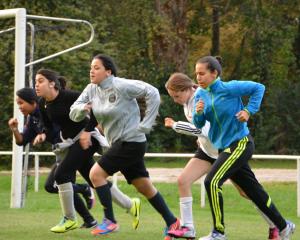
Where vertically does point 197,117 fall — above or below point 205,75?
below

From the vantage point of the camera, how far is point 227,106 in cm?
988

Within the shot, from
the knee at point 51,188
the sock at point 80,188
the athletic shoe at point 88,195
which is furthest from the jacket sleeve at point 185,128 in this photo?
the athletic shoe at point 88,195

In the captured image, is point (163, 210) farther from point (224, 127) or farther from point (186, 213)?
point (224, 127)

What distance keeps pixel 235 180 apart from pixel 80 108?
1.78 metres

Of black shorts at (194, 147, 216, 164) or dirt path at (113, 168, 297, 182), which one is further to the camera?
dirt path at (113, 168, 297, 182)

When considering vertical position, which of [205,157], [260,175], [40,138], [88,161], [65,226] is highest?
[40,138]

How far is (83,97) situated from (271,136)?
24.9 meters

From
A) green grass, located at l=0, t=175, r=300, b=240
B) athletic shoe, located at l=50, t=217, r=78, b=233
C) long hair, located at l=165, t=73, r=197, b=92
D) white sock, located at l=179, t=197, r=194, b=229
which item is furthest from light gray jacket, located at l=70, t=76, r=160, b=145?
athletic shoe, located at l=50, t=217, r=78, b=233

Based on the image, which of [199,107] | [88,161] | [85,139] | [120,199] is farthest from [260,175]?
[199,107]

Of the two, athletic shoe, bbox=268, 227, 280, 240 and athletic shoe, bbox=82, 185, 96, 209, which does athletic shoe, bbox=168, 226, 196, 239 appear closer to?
athletic shoe, bbox=268, 227, 280, 240

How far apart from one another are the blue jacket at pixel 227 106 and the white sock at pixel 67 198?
1.91 metres

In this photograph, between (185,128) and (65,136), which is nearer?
(185,128)

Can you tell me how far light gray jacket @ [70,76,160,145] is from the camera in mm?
10266

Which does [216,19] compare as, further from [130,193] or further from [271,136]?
[130,193]
